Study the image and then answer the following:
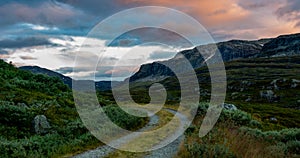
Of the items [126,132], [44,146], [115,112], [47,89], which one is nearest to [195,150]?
[44,146]

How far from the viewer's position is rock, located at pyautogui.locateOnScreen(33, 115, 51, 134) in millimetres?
23638

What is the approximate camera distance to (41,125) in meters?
24.1

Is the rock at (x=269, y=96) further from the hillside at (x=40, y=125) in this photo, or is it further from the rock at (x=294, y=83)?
the hillside at (x=40, y=125)

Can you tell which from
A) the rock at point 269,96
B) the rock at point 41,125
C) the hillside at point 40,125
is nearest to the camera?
the hillside at point 40,125

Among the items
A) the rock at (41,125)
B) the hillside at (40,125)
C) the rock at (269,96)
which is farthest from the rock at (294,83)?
the rock at (41,125)

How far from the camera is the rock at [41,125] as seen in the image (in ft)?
77.6

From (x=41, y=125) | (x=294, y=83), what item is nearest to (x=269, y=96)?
(x=294, y=83)

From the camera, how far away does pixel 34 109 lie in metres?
29.0

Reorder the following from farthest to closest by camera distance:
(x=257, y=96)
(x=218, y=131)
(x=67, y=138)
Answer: (x=257, y=96)
(x=67, y=138)
(x=218, y=131)

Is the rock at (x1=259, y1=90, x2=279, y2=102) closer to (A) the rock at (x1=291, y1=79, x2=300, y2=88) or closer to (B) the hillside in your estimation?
(A) the rock at (x1=291, y1=79, x2=300, y2=88)

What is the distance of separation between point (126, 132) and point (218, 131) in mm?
7849

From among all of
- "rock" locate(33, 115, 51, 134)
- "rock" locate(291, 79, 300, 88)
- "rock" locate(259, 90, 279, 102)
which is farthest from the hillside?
"rock" locate(291, 79, 300, 88)

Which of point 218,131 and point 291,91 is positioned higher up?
point 218,131

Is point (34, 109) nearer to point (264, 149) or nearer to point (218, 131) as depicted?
point (218, 131)
